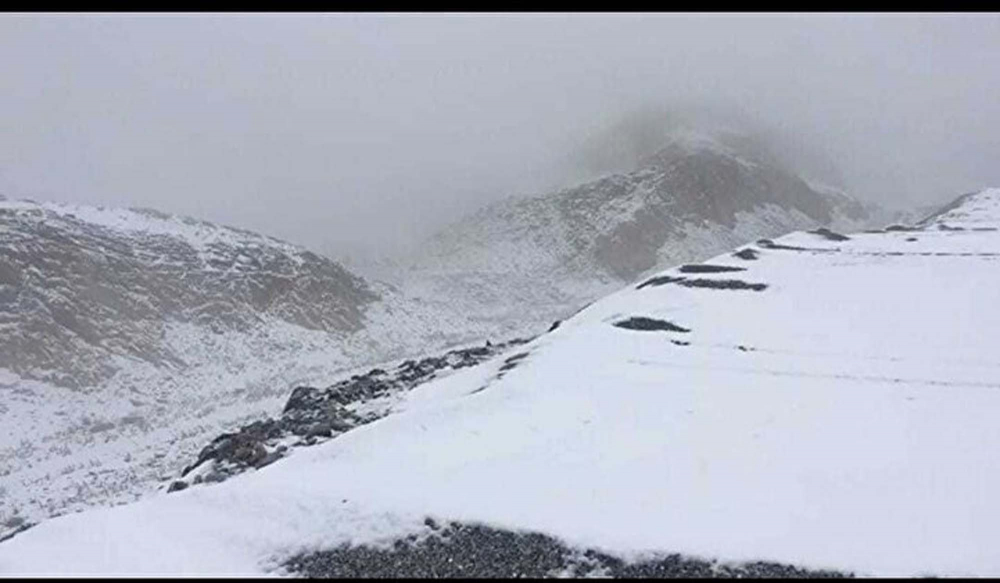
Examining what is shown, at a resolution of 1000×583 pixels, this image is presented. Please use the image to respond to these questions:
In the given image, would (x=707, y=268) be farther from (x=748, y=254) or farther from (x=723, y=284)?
(x=748, y=254)

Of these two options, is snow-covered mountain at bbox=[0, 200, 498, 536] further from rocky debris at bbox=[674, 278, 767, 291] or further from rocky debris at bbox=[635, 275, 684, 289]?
rocky debris at bbox=[674, 278, 767, 291]

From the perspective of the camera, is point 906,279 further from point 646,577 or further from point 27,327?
point 27,327

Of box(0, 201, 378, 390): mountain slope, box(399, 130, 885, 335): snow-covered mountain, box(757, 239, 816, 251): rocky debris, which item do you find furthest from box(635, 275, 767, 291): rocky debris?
box(399, 130, 885, 335): snow-covered mountain

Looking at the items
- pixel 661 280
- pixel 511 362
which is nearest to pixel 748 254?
pixel 661 280

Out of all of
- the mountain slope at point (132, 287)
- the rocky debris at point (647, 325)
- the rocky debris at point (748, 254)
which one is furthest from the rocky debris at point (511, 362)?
the mountain slope at point (132, 287)

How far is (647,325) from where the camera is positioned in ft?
71.4

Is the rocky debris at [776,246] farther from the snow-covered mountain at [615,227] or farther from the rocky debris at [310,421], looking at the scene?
the snow-covered mountain at [615,227]

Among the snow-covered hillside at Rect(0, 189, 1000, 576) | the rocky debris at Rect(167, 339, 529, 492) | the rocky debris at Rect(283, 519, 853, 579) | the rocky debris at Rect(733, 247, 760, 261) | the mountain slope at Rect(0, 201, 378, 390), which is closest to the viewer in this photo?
the rocky debris at Rect(283, 519, 853, 579)

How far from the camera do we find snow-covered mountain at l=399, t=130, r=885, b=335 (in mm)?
82125

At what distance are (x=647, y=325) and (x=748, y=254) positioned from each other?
45.5 ft

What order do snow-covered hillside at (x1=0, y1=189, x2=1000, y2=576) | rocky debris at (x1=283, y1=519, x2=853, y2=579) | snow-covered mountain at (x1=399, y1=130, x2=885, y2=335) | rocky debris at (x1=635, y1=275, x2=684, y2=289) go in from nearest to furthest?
rocky debris at (x1=283, y1=519, x2=853, y2=579), snow-covered hillside at (x1=0, y1=189, x2=1000, y2=576), rocky debris at (x1=635, y1=275, x2=684, y2=289), snow-covered mountain at (x1=399, y1=130, x2=885, y2=335)

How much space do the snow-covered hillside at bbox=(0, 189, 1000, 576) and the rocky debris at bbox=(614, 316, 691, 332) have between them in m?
0.43

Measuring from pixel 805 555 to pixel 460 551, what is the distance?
3912 mm

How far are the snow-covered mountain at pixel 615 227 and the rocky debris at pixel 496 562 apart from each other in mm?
58773
